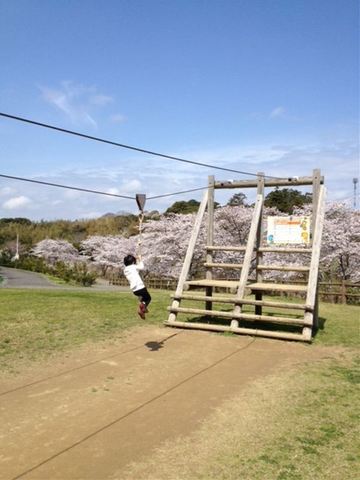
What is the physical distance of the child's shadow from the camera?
7.00 m

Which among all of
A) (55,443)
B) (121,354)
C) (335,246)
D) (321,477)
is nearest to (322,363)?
(121,354)

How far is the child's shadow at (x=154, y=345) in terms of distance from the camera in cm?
700

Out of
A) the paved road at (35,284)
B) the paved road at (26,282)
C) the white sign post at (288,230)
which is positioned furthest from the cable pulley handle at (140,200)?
the paved road at (26,282)

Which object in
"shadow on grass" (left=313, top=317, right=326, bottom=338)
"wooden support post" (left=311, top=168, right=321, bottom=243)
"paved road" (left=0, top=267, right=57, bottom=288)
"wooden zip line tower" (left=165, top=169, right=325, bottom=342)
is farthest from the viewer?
"paved road" (left=0, top=267, right=57, bottom=288)

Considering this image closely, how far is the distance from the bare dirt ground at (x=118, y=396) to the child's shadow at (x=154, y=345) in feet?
0.05

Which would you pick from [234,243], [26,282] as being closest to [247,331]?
[234,243]

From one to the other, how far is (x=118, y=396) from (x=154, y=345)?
7.96 ft

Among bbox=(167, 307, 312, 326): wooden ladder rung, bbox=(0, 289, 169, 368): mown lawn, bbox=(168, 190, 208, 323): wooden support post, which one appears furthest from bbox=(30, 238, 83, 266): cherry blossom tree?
bbox=(167, 307, 312, 326): wooden ladder rung

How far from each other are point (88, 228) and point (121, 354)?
85.1m

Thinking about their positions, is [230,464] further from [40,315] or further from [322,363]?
[40,315]

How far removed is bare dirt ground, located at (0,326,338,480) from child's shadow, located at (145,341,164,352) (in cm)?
2

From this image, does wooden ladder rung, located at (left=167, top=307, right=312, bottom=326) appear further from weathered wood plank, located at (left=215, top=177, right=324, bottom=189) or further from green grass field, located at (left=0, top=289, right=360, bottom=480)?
weathered wood plank, located at (left=215, top=177, right=324, bottom=189)

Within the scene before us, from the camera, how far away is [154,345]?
7.27m

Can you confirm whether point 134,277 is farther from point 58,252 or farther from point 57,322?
point 58,252
